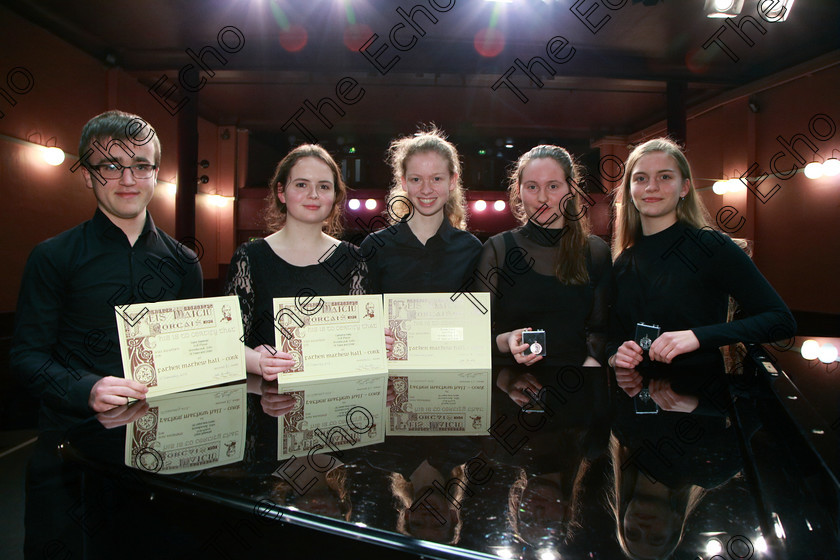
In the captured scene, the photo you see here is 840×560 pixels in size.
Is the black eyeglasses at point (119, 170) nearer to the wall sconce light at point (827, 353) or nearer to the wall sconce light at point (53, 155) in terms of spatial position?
the wall sconce light at point (827, 353)

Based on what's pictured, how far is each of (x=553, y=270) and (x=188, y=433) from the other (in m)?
1.48

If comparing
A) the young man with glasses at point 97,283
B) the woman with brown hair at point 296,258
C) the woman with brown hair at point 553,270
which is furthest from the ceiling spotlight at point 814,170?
the young man with glasses at point 97,283

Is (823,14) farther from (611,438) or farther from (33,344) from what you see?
(33,344)

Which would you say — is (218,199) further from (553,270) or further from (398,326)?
(398,326)

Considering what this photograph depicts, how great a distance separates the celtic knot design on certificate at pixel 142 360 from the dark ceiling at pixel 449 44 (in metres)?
5.50

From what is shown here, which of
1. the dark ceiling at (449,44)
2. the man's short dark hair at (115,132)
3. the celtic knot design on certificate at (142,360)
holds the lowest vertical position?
the celtic knot design on certificate at (142,360)

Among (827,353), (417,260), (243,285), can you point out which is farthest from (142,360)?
(827,353)

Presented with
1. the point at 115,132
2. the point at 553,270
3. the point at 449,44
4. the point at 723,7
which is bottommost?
the point at 553,270

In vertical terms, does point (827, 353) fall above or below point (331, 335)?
below

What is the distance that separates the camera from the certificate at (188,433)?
0.82 meters

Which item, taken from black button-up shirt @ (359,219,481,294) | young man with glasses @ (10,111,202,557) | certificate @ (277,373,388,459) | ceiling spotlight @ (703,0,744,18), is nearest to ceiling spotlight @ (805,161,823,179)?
ceiling spotlight @ (703,0,744,18)

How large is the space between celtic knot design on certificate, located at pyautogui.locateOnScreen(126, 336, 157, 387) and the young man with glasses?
0.03m

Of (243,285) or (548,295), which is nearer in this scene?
(243,285)

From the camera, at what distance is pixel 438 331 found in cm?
153
